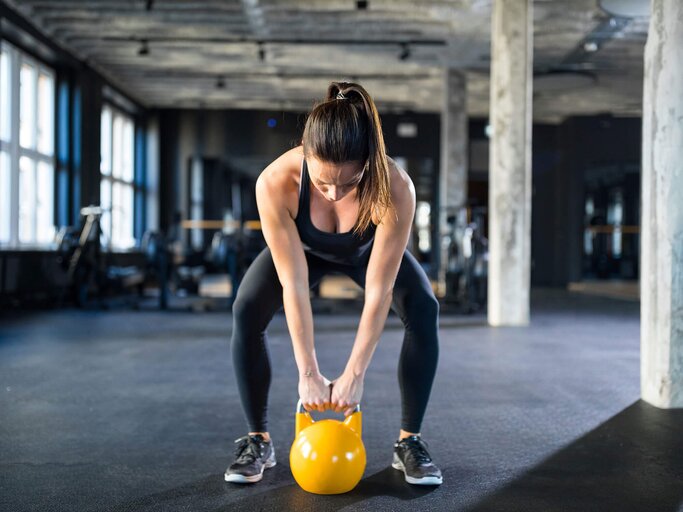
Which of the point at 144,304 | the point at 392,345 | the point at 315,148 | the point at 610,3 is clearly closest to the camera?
the point at 315,148

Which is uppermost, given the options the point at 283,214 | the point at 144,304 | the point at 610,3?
the point at 610,3

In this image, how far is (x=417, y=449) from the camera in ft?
6.08

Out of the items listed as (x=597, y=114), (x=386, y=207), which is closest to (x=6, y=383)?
(x=386, y=207)

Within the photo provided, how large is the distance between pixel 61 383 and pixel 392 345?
2168mm

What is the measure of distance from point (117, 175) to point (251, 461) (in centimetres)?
1032

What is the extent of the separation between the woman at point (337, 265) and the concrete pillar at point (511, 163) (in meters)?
4.15

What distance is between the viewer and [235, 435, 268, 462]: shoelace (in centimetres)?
182

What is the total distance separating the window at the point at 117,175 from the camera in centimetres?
1060

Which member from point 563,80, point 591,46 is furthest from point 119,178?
point 591,46

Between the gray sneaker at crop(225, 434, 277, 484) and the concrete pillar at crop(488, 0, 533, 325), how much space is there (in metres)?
4.25

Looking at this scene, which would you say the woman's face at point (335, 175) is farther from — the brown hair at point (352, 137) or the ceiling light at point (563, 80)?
the ceiling light at point (563, 80)

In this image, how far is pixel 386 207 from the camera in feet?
5.32

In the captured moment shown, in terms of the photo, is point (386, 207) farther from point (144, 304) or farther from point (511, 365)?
point (144, 304)

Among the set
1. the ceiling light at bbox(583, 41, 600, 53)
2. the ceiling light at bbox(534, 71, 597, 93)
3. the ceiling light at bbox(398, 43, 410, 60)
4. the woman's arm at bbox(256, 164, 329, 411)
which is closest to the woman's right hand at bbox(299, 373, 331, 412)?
the woman's arm at bbox(256, 164, 329, 411)
